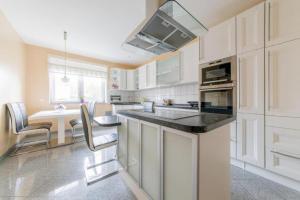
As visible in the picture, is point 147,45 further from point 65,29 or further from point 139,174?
point 65,29

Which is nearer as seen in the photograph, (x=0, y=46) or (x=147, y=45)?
(x=147, y=45)

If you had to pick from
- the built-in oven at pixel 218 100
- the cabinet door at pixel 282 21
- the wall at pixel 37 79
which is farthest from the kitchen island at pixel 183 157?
the wall at pixel 37 79

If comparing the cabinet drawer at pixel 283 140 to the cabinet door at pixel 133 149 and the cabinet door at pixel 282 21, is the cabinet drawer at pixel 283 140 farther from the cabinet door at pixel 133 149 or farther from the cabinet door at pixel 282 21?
the cabinet door at pixel 133 149

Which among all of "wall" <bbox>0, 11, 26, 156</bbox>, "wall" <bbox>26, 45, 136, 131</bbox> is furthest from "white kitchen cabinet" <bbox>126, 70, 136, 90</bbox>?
"wall" <bbox>0, 11, 26, 156</bbox>

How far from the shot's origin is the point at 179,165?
90cm

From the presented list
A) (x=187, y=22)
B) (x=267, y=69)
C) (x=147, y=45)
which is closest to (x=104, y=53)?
(x=147, y=45)

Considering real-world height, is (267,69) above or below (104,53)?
below

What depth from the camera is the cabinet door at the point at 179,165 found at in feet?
2.57

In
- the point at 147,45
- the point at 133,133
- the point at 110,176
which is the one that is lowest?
the point at 110,176

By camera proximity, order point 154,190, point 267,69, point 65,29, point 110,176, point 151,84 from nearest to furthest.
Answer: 1. point 154,190
2. point 267,69
3. point 110,176
4. point 65,29
5. point 151,84

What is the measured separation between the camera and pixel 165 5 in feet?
3.32

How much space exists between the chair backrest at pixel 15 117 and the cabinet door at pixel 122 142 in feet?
6.60

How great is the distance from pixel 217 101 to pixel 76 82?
4.04 meters

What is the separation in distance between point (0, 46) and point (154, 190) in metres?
3.15
